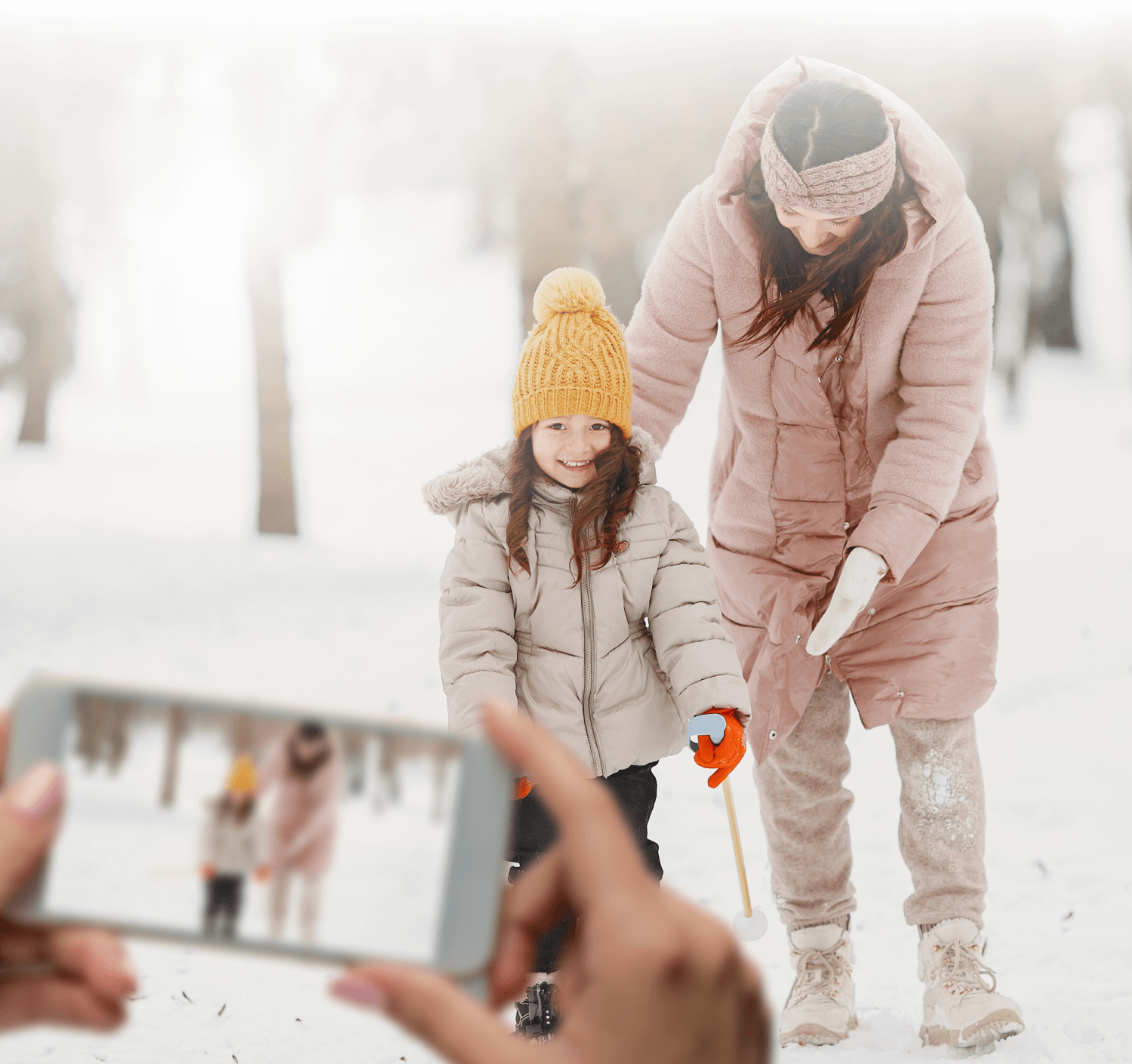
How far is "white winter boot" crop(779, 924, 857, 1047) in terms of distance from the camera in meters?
2.64

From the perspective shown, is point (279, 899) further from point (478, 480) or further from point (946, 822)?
point (946, 822)

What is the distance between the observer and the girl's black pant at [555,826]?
2.43 meters

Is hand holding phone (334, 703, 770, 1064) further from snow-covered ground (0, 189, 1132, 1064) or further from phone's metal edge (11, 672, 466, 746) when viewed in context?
snow-covered ground (0, 189, 1132, 1064)

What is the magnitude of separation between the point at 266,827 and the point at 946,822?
1926 millimetres

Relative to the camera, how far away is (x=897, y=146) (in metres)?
2.32

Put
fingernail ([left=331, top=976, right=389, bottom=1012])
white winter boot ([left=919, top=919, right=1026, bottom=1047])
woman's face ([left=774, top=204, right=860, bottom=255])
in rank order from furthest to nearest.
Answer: white winter boot ([left=919, top=919, right=1026, bottom=1047]) → woman's face ([left=774, top=204, right=860, bottom=255]) → fingernail ([left=331, top=976, right=389, bottom=1012])

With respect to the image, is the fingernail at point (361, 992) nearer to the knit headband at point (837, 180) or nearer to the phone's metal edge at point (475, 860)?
the phone's metal edge at point (475, 860)

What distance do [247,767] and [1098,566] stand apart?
7081 mm

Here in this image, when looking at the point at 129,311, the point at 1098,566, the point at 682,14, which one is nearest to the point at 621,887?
the point at 1098,566

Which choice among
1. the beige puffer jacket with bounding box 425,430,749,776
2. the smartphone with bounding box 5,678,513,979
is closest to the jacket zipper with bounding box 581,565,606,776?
the beige puffer jacket with bounding box 425,430,749,776

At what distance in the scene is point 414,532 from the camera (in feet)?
31.5

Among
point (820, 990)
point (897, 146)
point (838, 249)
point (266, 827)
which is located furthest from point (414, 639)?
point (266, 827)

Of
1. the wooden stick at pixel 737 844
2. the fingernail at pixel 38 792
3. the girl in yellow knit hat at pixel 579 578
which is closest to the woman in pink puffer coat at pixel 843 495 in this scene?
the wooden stick at pixel 737 844

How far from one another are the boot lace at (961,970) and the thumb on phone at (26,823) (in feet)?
7.03
